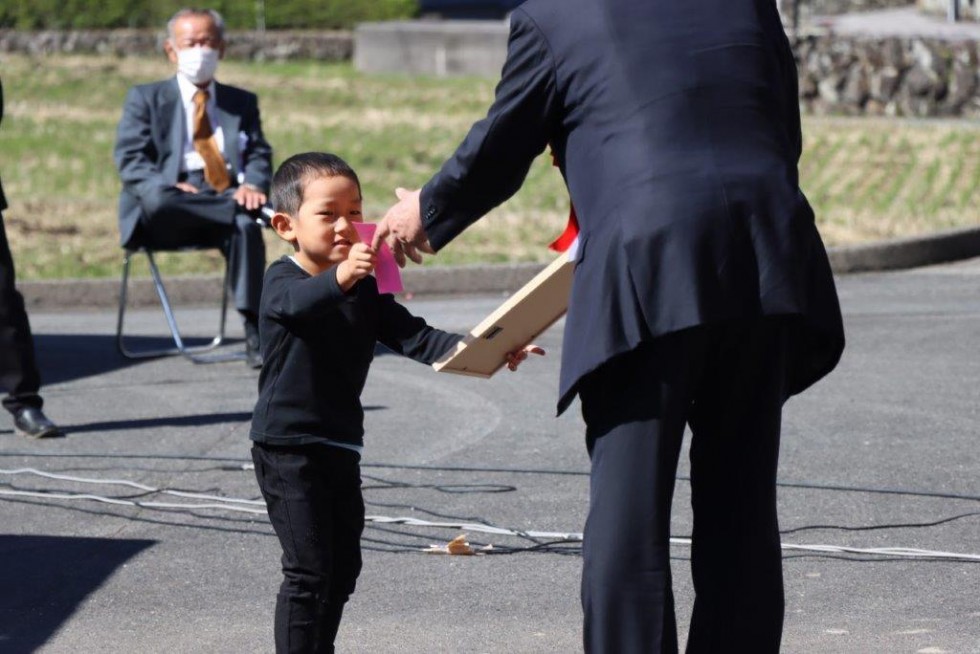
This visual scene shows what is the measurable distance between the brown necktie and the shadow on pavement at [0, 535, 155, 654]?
3916 mm

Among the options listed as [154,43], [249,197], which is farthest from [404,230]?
[154,43]

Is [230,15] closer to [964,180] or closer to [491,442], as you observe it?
[964,180]

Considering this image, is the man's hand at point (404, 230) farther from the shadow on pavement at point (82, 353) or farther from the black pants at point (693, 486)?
the shadow on pavement at point (82, 353)

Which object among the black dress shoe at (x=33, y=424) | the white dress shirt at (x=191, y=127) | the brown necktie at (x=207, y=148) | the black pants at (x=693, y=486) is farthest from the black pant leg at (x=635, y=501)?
the white dress shirt at (x=191, y=127)

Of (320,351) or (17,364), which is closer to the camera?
(320,351)

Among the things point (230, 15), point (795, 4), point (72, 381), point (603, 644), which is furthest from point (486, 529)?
point (230, 15)

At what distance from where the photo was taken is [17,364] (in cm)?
731

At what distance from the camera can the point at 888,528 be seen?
5.70 metres

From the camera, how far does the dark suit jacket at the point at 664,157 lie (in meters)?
3.46

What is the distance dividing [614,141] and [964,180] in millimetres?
11881

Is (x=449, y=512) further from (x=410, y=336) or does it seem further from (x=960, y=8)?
(x=960, y=8)

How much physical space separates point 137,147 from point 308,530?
5.87 meters

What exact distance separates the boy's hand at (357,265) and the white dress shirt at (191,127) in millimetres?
5807

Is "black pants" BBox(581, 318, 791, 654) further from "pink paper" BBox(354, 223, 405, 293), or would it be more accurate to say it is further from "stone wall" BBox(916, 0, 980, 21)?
"stone wall" BBox(916, 0, 980, 21)
